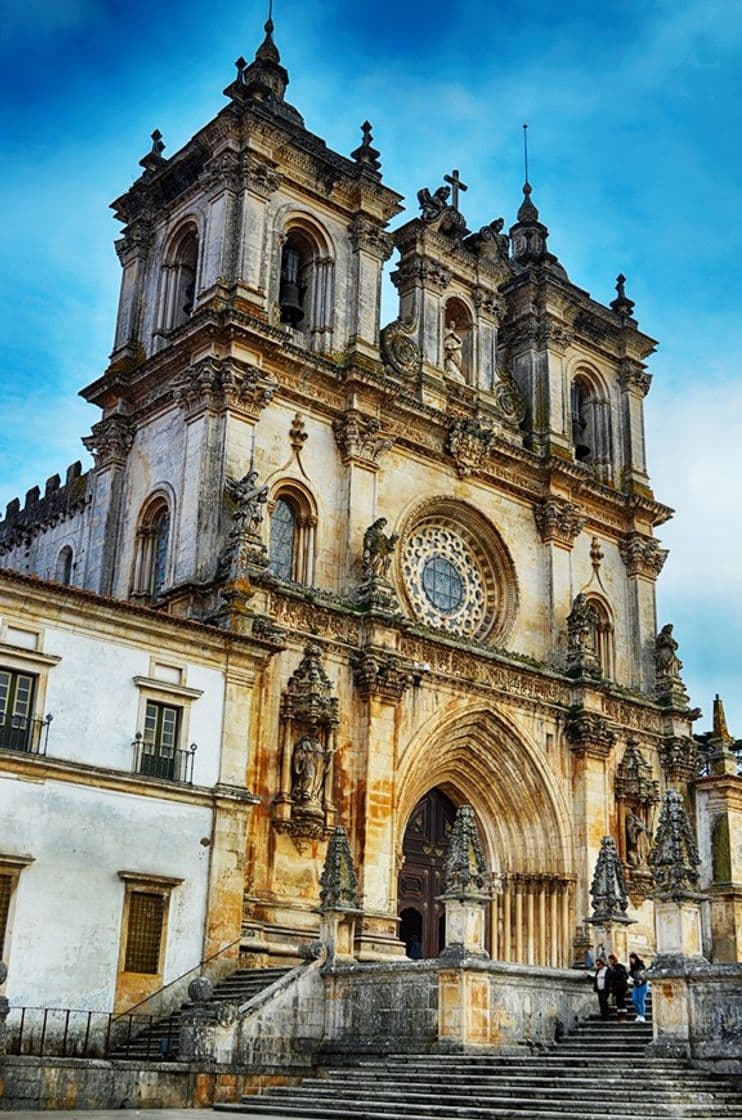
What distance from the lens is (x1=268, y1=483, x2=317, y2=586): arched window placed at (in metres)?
31.5

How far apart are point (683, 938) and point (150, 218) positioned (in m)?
24.6

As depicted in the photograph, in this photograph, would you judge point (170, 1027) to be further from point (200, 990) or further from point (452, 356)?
point (452, 356)

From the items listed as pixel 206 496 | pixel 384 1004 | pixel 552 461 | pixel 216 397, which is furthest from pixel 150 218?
pixel 384 1004

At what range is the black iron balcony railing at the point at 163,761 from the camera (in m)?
24.3

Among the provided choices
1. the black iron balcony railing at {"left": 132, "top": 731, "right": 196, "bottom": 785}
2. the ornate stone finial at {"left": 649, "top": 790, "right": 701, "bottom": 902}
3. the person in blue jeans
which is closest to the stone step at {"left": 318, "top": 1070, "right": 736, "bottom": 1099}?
the ornate stone finial at {"left": 649, "top": 790, "right": 701, "bottom": 902}

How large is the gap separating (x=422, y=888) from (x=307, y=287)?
51.2 ft

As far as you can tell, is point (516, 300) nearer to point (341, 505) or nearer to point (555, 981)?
point (341, 505)

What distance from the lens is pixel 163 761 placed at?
24.7 metres

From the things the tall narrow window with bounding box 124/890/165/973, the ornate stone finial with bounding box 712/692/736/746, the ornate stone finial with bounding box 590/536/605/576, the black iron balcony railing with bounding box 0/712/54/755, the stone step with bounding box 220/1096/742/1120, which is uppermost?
the ornate stone finial with bounding box 590/536/605/576

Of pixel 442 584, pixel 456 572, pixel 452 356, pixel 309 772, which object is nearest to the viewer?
pixel 309 772

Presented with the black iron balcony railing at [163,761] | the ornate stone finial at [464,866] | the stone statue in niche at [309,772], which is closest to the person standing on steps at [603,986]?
the ornate stone finial at [464,866]

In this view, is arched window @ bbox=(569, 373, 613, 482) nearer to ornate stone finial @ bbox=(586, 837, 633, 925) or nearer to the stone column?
ornate stone finial @ bbox=(586, 837, 633, 925)

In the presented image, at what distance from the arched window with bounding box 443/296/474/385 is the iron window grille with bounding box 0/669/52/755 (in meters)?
17.8

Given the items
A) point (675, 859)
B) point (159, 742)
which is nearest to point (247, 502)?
point (159, 742)
